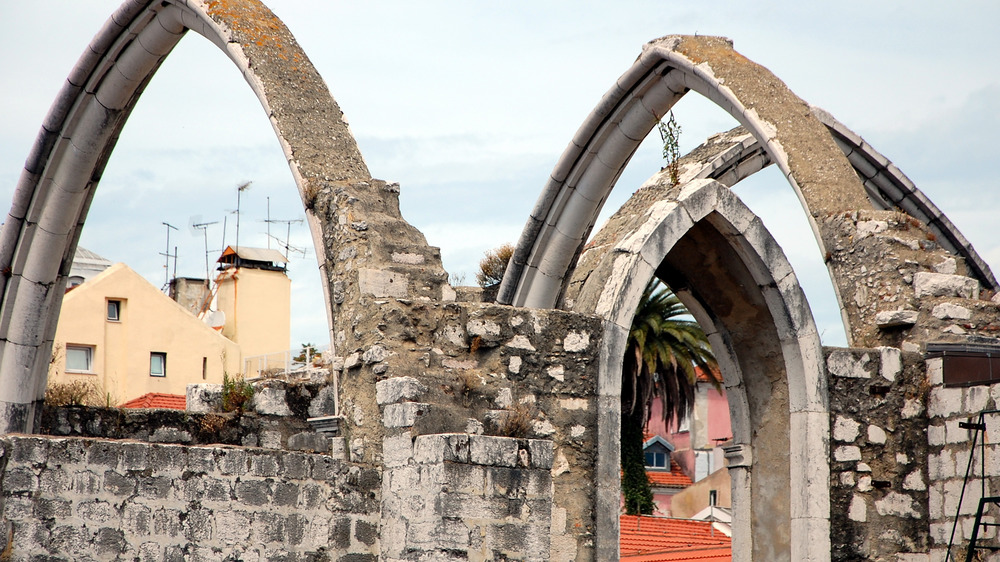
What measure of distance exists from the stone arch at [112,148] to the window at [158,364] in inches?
613

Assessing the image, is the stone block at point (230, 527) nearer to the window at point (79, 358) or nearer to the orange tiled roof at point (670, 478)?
the window at point (79, 358)

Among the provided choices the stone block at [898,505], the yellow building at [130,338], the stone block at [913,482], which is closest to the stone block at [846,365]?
the stone block at [913,482]

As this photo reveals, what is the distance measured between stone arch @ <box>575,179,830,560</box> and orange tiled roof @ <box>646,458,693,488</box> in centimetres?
2648

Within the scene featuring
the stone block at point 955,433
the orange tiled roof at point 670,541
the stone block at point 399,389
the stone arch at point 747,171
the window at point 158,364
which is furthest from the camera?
the window at point 158,364

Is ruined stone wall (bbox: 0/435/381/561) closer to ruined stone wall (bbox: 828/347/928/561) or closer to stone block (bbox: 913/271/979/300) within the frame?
ruined stone wall (bbox: 828/347/928/561)

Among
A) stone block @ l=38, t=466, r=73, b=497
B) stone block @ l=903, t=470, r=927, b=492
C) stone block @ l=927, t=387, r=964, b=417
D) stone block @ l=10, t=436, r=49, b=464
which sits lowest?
stone block @ l=903, t=470, r=927, b=492

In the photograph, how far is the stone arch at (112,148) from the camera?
838 cm

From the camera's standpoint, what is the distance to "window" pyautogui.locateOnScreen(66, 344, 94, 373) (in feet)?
90.8

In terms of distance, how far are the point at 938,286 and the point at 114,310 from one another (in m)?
22.0

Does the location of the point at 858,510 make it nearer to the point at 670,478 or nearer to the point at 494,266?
the point at 494,266

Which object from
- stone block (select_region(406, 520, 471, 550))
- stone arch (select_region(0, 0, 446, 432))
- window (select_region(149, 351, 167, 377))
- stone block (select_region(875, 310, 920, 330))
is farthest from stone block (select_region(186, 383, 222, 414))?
window (select_region(149, 351, 167, 377))

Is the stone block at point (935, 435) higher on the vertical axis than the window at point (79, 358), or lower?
lower

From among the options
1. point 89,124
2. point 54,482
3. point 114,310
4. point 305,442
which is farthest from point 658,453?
point 54,482

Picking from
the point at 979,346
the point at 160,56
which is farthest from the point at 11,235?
the point at 979,346
